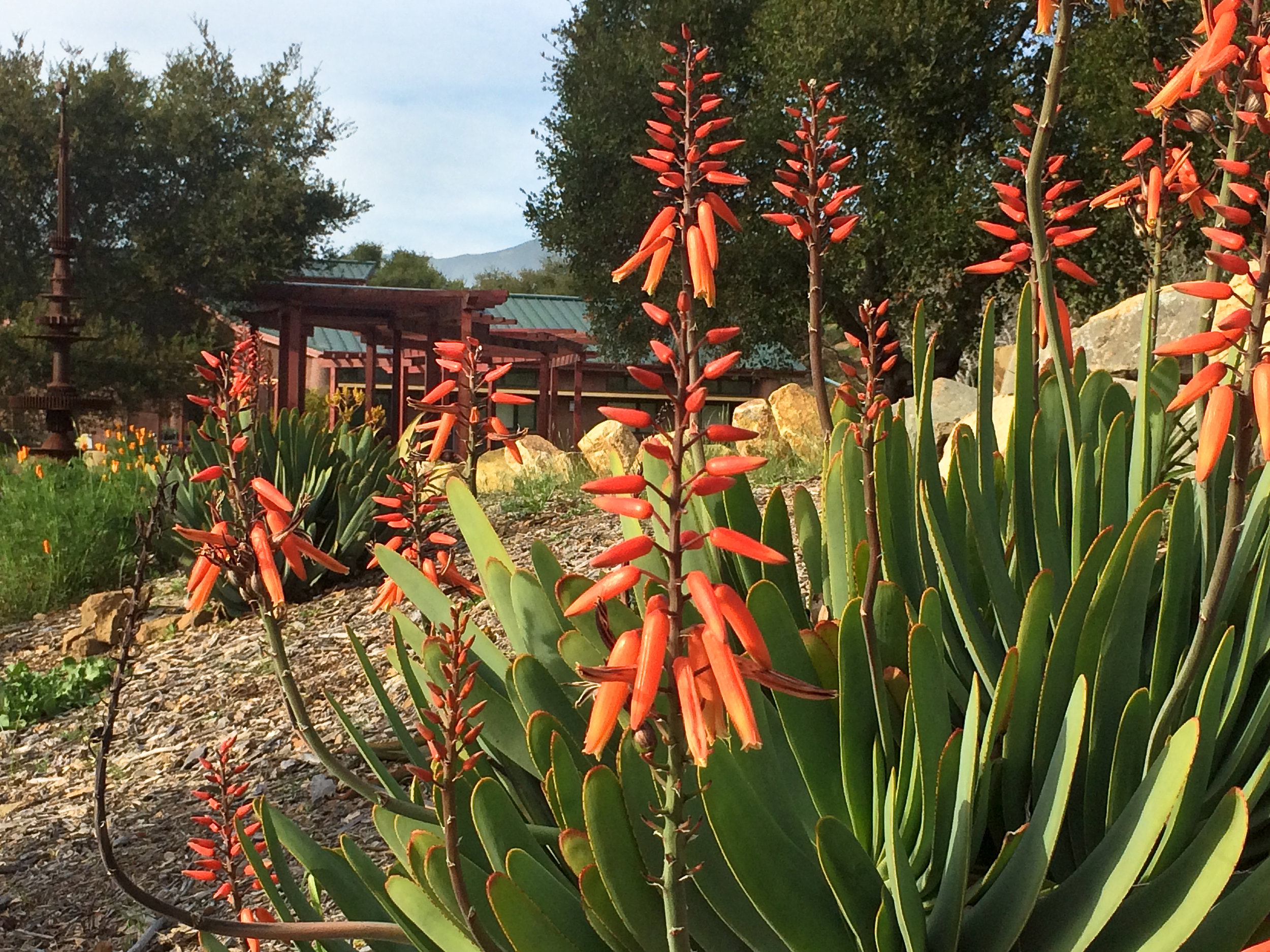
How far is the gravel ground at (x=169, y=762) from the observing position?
3.12m

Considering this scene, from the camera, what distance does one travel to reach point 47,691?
511 cm

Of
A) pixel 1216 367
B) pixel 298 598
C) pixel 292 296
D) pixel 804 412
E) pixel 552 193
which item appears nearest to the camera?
pixel 1216 367

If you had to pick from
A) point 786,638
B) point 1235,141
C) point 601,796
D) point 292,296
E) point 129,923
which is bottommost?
point 129,923

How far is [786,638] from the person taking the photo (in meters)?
1.45

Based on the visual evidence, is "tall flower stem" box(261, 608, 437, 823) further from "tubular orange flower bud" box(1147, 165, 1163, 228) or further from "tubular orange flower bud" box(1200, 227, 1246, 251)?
"tubular orange flower bud" box(1147, 165, 1163, 228)

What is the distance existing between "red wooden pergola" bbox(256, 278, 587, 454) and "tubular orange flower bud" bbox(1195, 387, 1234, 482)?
566 inches

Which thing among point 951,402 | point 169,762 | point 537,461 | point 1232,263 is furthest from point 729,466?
point 537,461

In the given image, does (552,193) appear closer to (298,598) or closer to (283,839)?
(298,598)

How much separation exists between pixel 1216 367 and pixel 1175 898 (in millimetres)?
635

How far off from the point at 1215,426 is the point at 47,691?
17.6 ft

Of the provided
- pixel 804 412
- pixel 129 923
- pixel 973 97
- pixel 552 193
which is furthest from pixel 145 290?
pixel 129 923

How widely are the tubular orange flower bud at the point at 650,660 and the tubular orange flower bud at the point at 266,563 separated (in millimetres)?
823

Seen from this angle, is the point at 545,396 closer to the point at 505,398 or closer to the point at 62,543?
the point at 62,543

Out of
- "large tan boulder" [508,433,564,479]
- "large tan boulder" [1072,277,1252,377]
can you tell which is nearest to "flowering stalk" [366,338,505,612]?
"large tan boulder" [508,433,564,479]
